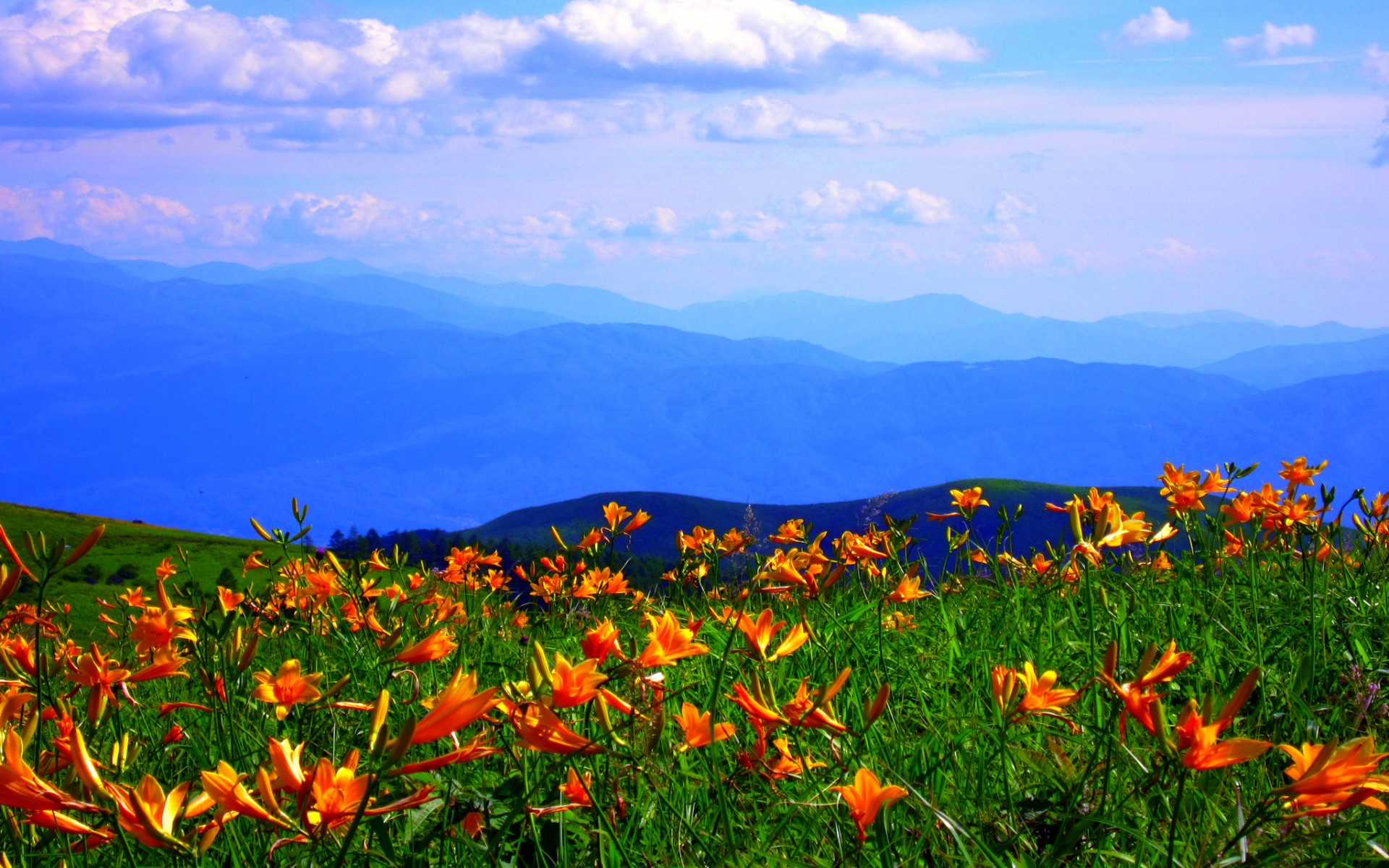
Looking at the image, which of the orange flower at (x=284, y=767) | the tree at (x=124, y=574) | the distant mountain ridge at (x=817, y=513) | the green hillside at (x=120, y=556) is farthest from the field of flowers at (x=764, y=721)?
the tree at (x=124, y=574)

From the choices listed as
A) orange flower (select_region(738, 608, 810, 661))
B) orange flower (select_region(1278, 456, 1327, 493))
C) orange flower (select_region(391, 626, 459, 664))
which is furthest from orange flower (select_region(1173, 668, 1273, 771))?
orange flower (select_region(1278, 456, 1327, 493))

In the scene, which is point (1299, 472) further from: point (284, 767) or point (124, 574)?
point (124, 574)

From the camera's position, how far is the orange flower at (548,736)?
4.04ft

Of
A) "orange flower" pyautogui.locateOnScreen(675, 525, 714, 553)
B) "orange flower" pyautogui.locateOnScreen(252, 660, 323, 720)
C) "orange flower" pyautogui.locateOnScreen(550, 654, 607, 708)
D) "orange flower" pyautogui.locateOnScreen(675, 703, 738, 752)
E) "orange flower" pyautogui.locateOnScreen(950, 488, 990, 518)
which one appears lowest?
"orange flower" pyautogui.locateOnScreen(675, 525, 714, 553)

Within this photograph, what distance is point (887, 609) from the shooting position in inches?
161

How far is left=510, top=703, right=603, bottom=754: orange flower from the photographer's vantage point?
1.23m

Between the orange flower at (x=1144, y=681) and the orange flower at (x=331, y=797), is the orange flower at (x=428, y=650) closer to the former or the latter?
the orange flower at (x=331, y=797)

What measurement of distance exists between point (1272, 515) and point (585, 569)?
8.88 feet

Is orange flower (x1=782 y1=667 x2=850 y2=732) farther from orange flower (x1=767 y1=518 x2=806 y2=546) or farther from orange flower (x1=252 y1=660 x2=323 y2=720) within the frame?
orange flower (x1=767 y1=518 x2=806 y2=546)

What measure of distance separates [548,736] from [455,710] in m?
0.20

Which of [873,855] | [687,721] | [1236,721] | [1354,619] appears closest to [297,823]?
[687,721]

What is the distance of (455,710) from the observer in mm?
1083

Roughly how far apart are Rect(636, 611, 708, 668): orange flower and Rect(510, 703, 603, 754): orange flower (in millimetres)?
172

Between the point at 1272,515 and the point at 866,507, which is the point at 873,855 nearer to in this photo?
the point at 1272,515
